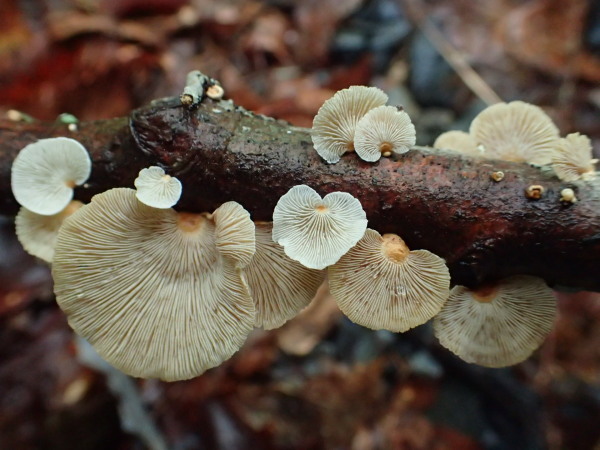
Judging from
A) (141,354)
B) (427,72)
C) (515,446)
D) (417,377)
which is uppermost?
(427,72)

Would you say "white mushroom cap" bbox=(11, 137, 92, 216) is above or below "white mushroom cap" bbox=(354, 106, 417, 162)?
below

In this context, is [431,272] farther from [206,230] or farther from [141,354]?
[141,354]

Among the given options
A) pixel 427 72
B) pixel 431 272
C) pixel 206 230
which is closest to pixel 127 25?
pixel 427 72

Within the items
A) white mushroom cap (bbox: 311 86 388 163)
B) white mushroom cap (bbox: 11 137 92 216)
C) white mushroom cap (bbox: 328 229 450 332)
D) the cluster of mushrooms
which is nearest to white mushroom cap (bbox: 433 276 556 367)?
the cluster of mushrooms

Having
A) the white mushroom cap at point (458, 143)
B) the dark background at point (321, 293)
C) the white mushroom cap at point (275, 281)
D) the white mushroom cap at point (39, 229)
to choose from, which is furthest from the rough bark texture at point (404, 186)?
the dark background at point (321, 293)

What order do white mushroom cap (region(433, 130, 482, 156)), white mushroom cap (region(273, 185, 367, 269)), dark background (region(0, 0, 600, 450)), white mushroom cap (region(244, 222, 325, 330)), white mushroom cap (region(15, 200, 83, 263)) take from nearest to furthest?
white mushroom cap (region(273, 185, 367, 269)), white mushroom cap (region(244, 222, 325, 330)), white mushroom cap (region(15, 200, 83, 263)), white mushroom cap (region(433, 130, 482, 156)), dark background (region(0, 0, 600, 450))

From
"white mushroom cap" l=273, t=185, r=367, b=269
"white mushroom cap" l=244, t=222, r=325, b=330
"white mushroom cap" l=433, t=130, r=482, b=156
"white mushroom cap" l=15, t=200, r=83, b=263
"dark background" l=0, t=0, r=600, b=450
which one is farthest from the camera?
"dark background" l=0, t=0, r=600, b=450

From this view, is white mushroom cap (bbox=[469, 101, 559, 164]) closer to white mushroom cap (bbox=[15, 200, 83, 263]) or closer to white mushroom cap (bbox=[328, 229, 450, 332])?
white mushroom cap (bbox=[328, 229, 450, 332])
